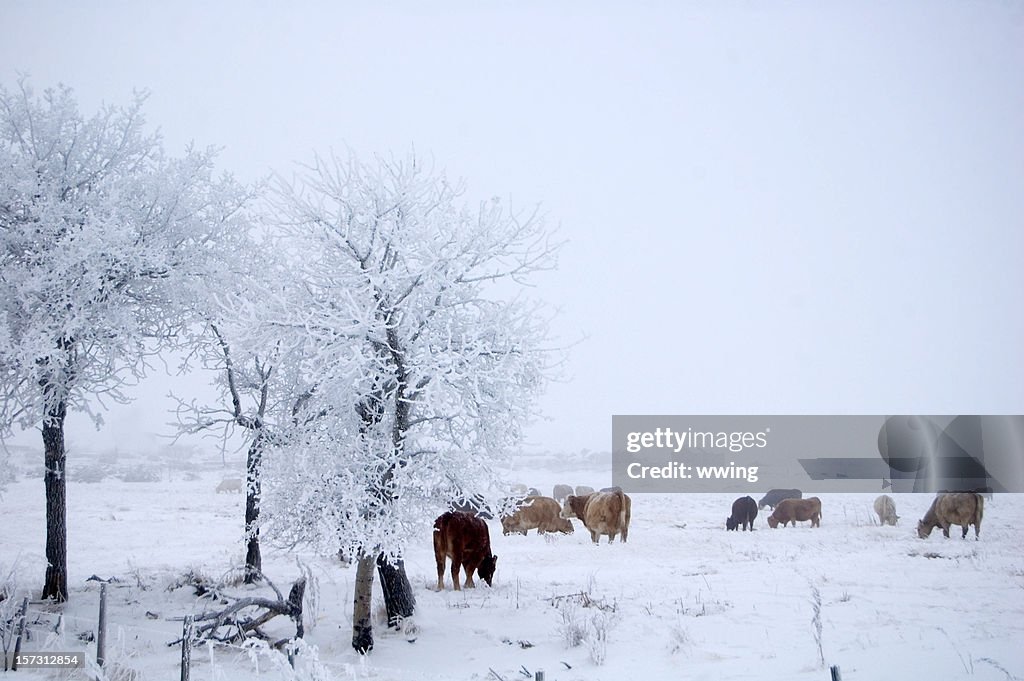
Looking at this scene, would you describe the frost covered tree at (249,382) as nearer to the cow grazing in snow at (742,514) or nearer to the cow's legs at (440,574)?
the cow's legs at (440,574)

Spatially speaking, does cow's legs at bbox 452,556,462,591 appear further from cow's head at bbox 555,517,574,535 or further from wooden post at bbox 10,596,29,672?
cow's head at bbox 555,517,574,535

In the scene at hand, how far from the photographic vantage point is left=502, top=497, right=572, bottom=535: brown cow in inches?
841

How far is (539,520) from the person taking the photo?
21406mm

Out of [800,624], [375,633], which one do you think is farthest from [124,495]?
[800,624]

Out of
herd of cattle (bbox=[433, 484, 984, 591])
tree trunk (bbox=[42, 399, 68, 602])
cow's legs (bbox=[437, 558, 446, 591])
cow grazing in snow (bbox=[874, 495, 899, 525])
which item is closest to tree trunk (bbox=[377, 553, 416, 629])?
herd of cattle (bbox=[433, 484, 984, 591])

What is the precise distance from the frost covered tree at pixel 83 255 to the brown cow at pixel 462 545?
588cm

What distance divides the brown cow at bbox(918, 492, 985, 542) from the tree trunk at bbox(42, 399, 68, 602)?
1940 centimetres

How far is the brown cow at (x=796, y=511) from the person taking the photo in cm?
2178

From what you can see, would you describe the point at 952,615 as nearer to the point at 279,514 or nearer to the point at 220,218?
the point at 279,514

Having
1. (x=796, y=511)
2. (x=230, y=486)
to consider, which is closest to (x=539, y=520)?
(x=796, y=511)

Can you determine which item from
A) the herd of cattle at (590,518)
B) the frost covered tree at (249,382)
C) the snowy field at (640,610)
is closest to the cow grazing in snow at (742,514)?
the herd of cattle at (590,518)

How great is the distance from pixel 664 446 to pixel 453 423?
32.5 meters

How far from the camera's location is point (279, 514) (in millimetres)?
8258

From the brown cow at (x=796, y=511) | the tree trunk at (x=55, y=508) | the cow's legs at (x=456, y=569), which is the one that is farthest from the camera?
Result: the brown cow at (x=796, y=511)
